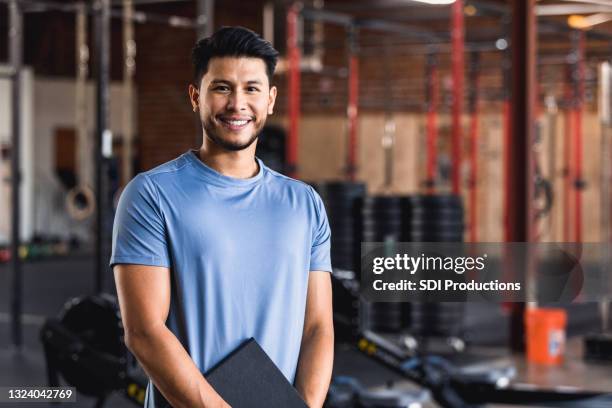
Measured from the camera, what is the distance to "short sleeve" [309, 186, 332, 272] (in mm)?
1843

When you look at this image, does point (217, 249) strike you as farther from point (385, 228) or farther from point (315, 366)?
point (385, 228)

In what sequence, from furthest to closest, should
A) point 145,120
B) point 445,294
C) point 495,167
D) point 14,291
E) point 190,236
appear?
point 145,120 → point 495,167 → point 14,291 → point 445,294 → point 190,236

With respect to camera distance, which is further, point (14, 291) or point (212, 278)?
point (14, 291)

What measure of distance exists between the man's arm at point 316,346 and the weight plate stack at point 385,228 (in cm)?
449

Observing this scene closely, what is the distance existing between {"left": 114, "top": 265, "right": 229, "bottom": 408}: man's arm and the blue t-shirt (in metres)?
0.03

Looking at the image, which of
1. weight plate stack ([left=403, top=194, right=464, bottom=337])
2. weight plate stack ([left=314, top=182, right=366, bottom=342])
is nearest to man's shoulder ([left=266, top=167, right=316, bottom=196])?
weight plate stack ([left=314, top=182, right=366, bottom=342])

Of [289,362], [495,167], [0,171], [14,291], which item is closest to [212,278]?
[289,362]

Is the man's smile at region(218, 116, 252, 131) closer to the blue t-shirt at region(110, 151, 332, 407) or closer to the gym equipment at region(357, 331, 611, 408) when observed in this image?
the blue t-shirt at region(110, 151, 332, 407)

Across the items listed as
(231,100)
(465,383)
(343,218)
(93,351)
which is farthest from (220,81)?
(343,218)

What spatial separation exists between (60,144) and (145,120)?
1.30 meters

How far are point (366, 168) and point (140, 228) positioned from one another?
10932mm

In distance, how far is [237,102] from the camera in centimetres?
171

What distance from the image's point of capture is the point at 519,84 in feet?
20.5

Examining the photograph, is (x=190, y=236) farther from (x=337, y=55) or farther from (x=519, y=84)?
(x=337, y=55)
